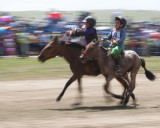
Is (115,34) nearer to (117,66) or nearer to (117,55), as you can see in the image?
(117,55)

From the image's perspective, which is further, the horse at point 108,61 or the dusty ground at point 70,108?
the horse at point 108,61

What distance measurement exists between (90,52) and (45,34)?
1480 cm

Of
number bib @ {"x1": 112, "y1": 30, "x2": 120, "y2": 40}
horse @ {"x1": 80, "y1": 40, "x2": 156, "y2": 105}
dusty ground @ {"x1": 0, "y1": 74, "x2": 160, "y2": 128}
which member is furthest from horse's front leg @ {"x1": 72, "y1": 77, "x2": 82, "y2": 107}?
number bib @ {"x1": 112, "y1": 30, "x2": 120, "y2": 40}

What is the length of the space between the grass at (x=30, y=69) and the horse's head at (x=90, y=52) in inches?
241

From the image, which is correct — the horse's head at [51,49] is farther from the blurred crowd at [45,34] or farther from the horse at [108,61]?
the blurred crowd at [45,34]

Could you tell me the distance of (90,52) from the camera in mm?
10016

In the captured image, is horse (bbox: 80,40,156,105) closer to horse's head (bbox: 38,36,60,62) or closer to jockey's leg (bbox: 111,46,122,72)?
jockey's leg (bbox: 111,46,122,72)

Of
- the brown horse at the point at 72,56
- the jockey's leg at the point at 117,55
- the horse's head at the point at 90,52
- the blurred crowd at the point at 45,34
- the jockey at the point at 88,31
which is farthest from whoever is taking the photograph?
the blurred crowd at the point at 45,34

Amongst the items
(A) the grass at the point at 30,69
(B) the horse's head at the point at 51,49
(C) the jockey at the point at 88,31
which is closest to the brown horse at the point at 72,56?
(B) the horse's head at the point at 51,49

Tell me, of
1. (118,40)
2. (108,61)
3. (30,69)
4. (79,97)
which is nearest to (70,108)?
(79,97)

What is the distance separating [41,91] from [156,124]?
5.49m

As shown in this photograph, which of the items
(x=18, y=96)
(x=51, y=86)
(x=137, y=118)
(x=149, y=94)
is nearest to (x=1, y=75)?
(x=51, y=86)

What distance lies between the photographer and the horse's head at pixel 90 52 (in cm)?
996

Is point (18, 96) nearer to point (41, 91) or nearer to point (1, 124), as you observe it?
point (41, 91)
